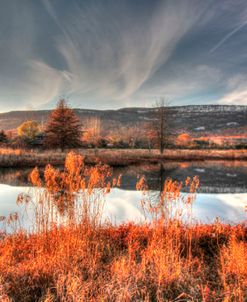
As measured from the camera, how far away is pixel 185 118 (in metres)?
135

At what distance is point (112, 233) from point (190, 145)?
52919 mm

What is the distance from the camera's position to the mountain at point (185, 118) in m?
112

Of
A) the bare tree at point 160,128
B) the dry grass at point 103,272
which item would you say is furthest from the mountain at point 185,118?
the dry grass at point 103,272

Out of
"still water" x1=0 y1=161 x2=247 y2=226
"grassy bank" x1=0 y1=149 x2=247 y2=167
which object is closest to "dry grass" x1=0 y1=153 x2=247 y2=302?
"still water" x1=0 y1=161 x2=247 y2=226

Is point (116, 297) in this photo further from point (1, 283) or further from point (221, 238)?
point (221, 238)

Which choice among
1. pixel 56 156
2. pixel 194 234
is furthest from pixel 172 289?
pixel 56 156

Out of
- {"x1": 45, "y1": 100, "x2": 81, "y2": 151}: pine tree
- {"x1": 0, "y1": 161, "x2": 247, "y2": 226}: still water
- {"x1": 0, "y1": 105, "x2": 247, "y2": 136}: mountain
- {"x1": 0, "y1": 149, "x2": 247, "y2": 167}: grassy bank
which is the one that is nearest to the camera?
{"x1": 0, "y1": 161, "x2": 247, "y2": 226}: still water

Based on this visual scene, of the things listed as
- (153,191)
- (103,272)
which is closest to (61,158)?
(153,191)

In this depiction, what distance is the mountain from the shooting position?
4412 inches

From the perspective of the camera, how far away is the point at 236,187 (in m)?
16.9

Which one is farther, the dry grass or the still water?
the still water

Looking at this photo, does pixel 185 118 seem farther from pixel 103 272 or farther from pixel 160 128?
pixel 103 272

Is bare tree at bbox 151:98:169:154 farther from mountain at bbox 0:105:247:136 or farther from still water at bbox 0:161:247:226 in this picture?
mountain at bbox 0:105:247:136

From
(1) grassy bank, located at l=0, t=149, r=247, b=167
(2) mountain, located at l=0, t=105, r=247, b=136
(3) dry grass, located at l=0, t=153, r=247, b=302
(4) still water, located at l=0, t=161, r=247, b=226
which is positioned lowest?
(4) still water, located at l=0, t=161, r=247, b=226
